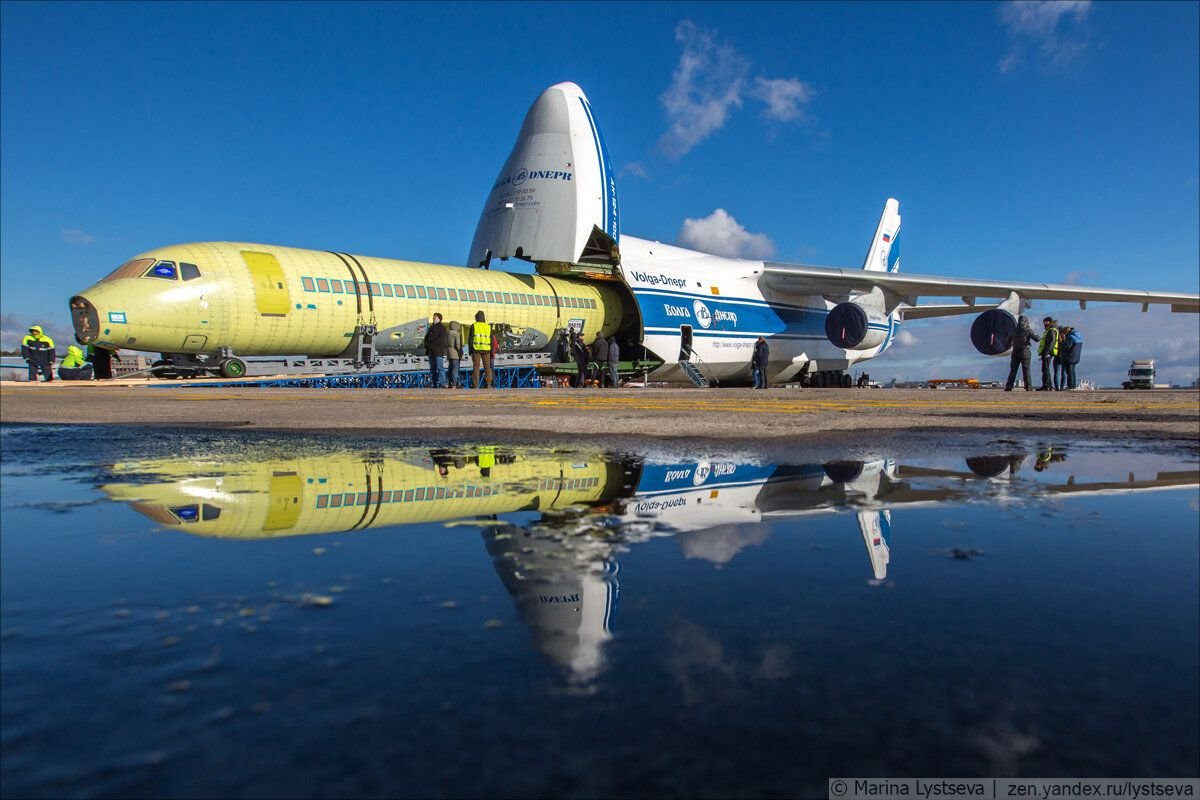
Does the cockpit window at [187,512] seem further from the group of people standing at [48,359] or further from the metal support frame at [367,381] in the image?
the group of people standing at [48,359]

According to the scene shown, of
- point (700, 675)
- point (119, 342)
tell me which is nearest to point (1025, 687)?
point (700, 675)

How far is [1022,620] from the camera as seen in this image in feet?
4.14

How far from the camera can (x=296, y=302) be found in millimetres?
13078

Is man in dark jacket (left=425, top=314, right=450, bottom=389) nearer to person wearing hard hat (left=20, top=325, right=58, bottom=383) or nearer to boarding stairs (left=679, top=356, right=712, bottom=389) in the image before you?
boarding stairs (left=679, top=356, right=712, bottom=389)

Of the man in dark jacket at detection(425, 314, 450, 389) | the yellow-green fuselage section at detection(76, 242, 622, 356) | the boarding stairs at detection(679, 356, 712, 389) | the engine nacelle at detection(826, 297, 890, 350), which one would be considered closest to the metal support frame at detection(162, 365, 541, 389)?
the yellow-green fuselage section at detection(76, 242, 622, 356)

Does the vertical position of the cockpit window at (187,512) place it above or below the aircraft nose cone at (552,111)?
below

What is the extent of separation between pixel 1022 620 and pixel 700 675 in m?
0.62

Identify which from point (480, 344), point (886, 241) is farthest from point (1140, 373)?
point (480, 344)

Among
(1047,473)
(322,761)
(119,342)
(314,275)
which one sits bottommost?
(322,761)

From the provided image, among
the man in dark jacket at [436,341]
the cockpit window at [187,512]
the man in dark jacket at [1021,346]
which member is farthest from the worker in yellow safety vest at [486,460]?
the man in dark jacket at [1021,346]

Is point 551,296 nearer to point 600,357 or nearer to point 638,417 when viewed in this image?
point 600,357

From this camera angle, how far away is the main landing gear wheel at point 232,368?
13.0 metres

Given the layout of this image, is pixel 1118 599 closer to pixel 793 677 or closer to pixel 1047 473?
pixel 793 677

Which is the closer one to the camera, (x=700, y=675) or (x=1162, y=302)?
(x=700, y=675)
